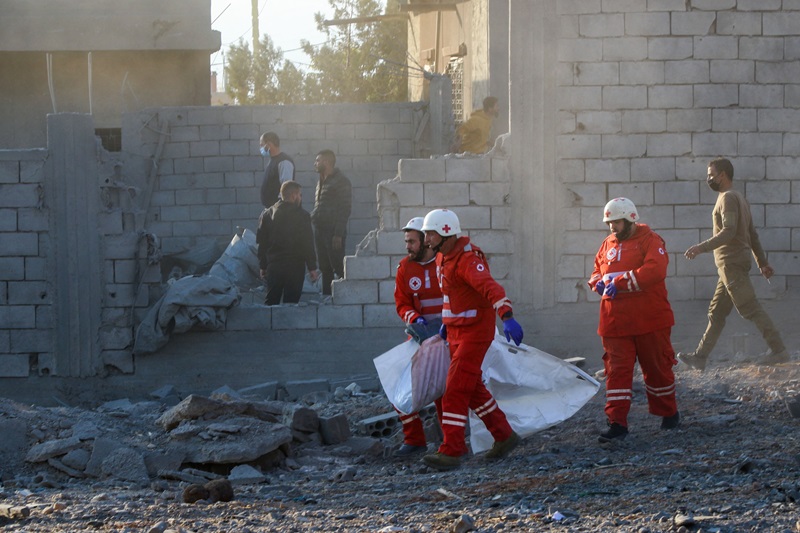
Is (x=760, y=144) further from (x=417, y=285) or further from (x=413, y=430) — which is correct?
(x=413, y=430)

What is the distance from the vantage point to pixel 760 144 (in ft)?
35.8

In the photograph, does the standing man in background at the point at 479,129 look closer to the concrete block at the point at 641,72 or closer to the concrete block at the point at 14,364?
the concrete block at the point at 641,72

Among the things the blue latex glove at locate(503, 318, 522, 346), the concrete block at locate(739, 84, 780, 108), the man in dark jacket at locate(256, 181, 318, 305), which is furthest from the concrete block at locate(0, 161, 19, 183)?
the concrete block at locate(739, 84, 780, 108)

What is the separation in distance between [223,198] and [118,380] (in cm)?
491

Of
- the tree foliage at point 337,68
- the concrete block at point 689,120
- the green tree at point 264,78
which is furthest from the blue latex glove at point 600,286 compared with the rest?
the green tree at point 264,78

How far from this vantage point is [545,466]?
7.04m

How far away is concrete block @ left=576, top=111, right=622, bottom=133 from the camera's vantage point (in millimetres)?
10812

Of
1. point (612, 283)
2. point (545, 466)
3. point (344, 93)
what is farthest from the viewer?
point (344, 93)

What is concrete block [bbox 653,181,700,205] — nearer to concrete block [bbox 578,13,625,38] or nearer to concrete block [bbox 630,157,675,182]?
concrete block [bbox 630,157,675,182]

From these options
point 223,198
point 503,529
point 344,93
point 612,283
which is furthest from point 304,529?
point 344,93

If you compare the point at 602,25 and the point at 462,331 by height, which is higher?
the point at 602,25

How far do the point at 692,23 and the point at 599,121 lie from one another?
126cm

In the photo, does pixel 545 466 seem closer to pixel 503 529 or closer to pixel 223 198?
pixel 503 529

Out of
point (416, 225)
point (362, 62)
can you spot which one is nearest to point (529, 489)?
point (416, 225)
